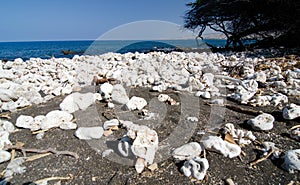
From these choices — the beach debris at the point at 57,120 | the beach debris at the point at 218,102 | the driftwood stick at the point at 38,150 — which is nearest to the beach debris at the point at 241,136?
the beach debris at the point at 218,102

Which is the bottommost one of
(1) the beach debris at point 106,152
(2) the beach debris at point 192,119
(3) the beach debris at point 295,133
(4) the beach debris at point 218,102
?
(1) the beach debris at point 106,152

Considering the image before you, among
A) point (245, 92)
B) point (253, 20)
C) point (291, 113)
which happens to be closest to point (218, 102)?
point (245, 92)

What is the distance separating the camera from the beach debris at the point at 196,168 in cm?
78

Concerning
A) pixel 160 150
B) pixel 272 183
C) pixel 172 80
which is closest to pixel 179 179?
pixel 160 150

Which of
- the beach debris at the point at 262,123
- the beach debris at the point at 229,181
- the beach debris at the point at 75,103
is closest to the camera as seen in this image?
the beach debris at the point at 229,181

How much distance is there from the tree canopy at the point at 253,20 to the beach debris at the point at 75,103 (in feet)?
17.5

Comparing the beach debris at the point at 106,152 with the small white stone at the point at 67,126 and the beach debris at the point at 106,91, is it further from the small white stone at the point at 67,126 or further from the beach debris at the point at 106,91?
the beach debris at the point at 106,91

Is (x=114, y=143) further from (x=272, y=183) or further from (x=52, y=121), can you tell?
(x=272, y=183)

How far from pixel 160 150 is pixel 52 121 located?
73cm

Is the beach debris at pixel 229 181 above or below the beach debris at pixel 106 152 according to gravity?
above

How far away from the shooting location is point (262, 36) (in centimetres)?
621

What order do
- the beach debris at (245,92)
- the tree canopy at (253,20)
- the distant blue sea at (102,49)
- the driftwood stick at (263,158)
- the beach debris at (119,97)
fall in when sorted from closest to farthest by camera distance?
the driftwood stick at (263,158) < the beach debris at (119,97) < the beach debris at (245,92) < the tree canopy at (253,20) < the distant blue sea at (102,49)

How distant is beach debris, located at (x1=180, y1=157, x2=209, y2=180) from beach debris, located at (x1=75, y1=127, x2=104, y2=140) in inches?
20.5

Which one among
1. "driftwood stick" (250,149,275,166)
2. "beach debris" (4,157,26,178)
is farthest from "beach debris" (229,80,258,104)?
"beach debris" (4,157,26,178)
